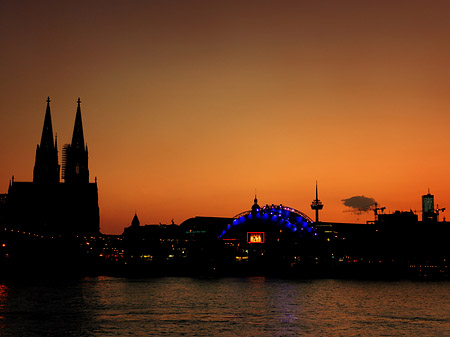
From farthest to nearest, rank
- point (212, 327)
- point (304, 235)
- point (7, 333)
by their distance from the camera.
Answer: point (304, 235)
point (212, 327)
point (7, 333)

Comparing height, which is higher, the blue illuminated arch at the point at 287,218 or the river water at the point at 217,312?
the blue illuminated arch at the point at 287,218

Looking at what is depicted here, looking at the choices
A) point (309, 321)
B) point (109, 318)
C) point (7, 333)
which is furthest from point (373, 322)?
point (7, 333)

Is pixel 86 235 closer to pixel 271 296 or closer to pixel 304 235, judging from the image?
pixel 304 235

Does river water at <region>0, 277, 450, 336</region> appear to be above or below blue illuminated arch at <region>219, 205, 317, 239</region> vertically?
below

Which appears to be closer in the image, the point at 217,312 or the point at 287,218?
the point at 217,312

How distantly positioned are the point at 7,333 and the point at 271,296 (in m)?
51.1

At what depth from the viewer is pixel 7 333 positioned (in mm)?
56656

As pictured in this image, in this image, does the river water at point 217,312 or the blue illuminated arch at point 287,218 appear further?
the blue illuminated arch at point 287,218

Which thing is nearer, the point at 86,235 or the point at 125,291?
the point at 125,291

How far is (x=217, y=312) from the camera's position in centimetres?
7700

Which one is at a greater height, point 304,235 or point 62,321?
point 304,235

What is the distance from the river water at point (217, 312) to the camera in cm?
6059

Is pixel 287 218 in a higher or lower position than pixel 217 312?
higher

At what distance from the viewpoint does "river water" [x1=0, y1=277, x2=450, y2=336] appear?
60.6 meters
